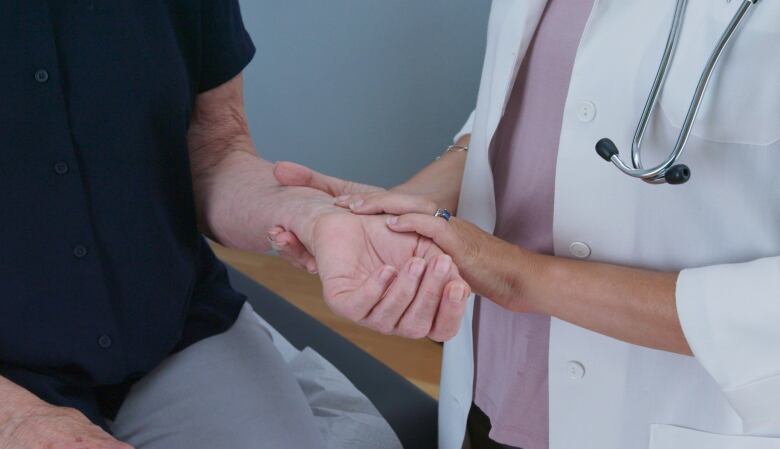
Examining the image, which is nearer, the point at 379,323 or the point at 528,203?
the point at 379,323

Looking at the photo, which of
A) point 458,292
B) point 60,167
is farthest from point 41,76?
point 458,292

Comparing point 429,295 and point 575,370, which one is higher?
point 429,295

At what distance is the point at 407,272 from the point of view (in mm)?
882

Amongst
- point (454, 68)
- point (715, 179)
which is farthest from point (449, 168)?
point (454, 68)

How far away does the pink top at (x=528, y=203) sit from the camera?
1023mm

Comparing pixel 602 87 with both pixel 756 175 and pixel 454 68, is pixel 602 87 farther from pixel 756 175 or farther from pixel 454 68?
pixel 454 68

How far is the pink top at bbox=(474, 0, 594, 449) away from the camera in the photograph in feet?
3.36

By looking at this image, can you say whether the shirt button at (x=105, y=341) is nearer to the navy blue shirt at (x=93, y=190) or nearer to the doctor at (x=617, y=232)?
the navy blue shirt at (x=93, y=190)

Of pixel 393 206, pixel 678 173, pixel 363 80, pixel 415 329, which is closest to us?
pixel 678 173

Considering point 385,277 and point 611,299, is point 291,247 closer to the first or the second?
point 385,277

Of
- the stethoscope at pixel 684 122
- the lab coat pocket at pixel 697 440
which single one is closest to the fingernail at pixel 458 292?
the stethoscope at pixel 684 122

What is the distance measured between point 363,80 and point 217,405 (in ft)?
5.03

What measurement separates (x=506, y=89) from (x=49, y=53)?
0.56 m

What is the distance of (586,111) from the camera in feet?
3.13
